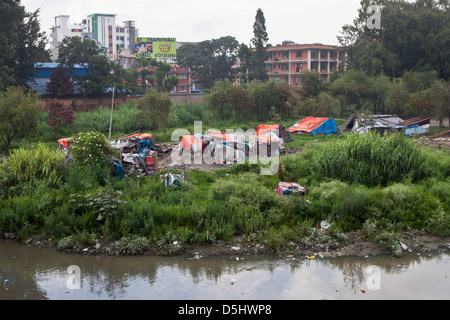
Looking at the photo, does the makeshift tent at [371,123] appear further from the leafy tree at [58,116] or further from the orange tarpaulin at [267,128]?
the leafy tree at [58,116]

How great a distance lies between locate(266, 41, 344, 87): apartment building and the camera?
161 feet

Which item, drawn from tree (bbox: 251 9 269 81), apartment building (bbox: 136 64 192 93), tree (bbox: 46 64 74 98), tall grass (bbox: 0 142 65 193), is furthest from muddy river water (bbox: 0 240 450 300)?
apartment building (bbox: 136 64 192 93)

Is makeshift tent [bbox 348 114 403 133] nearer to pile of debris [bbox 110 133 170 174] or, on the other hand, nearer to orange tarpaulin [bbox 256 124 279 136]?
orange tarpaulin [bbox 256 124 279 136]

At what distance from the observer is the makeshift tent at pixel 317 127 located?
2092cm

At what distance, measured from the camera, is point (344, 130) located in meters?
22.5

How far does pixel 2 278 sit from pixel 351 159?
27.3 feet

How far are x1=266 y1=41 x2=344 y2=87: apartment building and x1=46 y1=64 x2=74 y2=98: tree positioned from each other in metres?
25.6

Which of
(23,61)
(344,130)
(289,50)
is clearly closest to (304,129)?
(344,130)

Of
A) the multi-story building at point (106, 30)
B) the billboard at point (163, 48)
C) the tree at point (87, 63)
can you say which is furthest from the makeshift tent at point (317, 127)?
the multi-story building at point (106, 30)

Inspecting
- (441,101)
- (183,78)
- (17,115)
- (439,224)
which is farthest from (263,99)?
(183,78)

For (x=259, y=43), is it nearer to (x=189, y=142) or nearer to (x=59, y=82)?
(x=59, y=82)

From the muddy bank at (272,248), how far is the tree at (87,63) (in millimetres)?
22272

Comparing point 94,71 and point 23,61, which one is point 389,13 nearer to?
point 94,71
